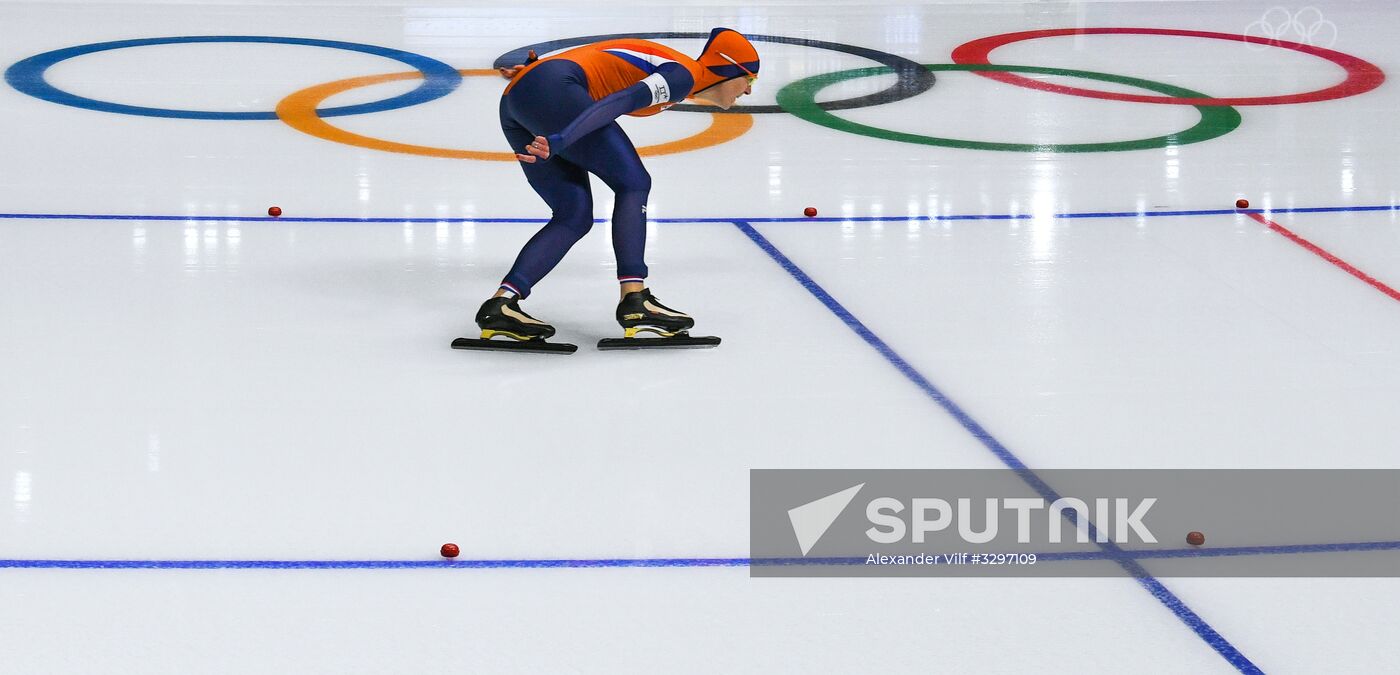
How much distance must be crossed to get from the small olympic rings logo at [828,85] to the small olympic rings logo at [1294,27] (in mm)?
13

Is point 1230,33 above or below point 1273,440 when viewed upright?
above

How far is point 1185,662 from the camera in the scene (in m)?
3.53

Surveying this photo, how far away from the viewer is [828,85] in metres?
10.1

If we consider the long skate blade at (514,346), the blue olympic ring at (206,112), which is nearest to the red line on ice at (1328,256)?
the long skate blade at (514,346)

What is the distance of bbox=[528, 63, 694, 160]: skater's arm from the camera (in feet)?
16.4

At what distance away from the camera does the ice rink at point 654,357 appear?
144 inches

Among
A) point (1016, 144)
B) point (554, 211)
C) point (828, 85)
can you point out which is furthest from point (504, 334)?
point (828, 85)

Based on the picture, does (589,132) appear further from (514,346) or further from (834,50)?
(834,50)

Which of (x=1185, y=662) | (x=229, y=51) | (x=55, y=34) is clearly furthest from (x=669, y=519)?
(x=55, y=34)

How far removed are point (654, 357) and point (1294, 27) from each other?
8.25 m

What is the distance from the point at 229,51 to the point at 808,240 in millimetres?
5136

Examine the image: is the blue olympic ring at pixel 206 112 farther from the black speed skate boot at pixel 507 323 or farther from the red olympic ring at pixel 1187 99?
the black speed skate boot at pixel 507 323

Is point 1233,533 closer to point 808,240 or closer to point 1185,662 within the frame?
point 1185,662

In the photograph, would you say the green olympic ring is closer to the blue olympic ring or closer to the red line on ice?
the red line on ice
